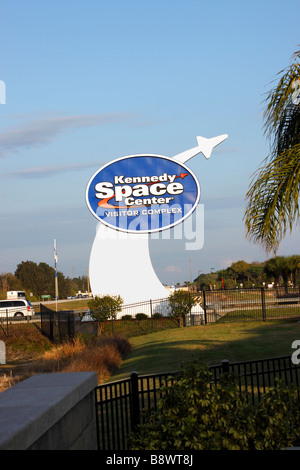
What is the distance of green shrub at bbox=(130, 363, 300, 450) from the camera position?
5387mm

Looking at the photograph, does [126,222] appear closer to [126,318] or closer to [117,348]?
[126,318]

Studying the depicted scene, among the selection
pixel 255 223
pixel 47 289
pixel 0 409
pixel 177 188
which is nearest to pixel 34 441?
pixel 0 409

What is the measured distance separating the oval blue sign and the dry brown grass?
1103 cm

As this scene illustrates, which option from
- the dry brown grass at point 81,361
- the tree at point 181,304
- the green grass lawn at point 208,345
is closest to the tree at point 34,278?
the tree at point 181,304

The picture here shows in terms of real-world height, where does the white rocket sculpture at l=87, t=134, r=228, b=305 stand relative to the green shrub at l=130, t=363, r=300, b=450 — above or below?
above

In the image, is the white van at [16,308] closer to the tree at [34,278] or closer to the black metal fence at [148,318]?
the black metal fence at [148,318]

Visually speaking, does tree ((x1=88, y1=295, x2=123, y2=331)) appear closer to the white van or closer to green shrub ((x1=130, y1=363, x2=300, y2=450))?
the white van

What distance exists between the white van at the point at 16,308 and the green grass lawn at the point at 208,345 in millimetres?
21659

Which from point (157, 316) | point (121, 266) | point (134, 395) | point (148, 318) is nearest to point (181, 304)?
point (157, 316)

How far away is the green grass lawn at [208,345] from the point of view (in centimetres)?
1566

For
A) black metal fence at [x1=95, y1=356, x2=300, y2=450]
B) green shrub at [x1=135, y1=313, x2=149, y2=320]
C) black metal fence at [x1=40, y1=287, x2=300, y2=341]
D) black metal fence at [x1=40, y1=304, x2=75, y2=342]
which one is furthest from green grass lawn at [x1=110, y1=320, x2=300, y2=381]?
green shrub at [x1=135, y1=313, x2=149, y2=320]

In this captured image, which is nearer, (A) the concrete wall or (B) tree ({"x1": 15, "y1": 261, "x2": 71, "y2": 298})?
(A) the concrete wall

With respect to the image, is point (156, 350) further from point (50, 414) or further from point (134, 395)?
point (50, 414)
